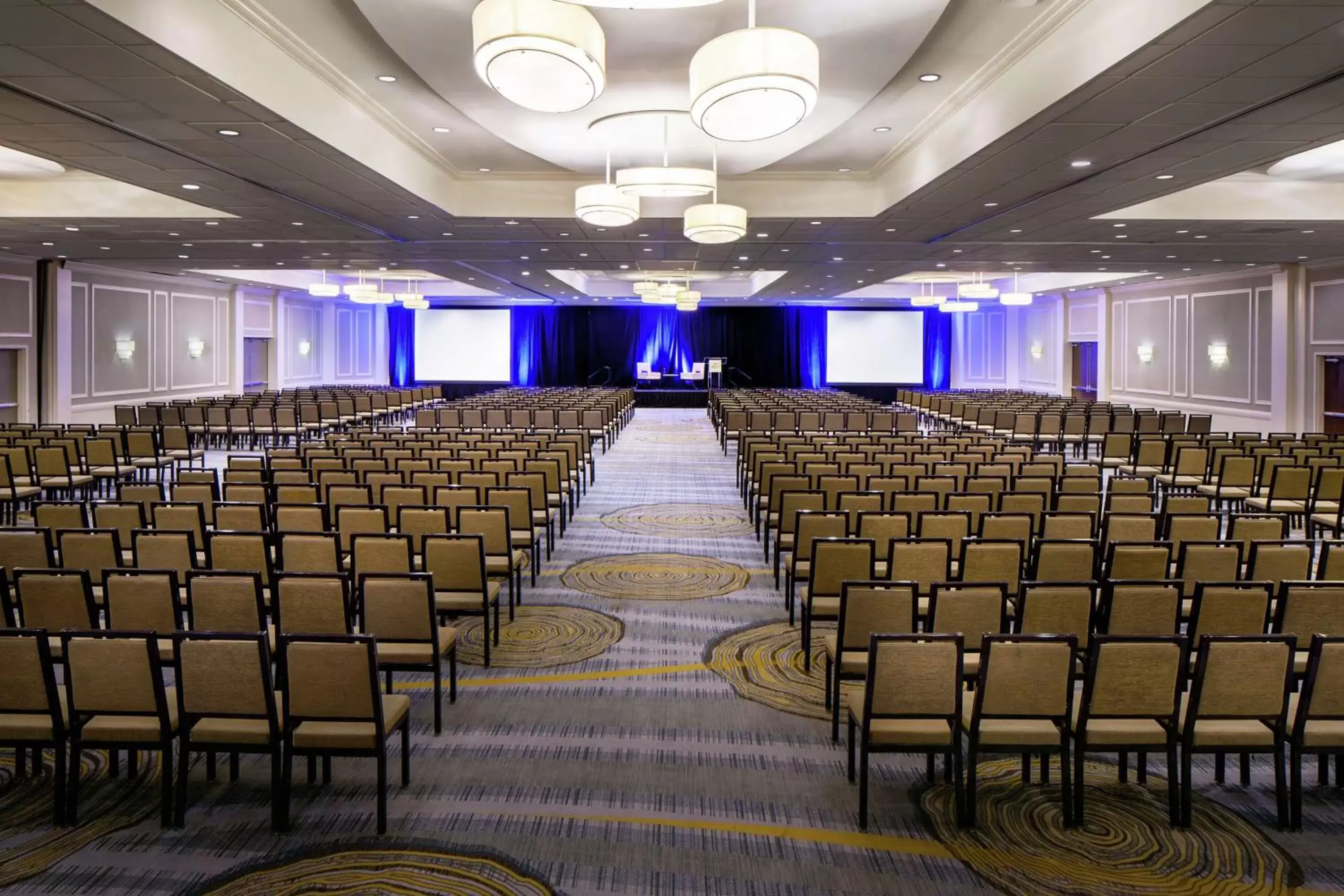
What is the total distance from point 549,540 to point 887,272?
50.8ft

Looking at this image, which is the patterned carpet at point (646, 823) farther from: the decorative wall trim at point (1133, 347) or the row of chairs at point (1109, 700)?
the decorative wall trim at point (1133, 347)

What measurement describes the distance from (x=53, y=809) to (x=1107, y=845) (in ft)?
13.9

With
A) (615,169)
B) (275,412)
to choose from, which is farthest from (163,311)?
(615,169)

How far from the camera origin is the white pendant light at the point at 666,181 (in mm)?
9328

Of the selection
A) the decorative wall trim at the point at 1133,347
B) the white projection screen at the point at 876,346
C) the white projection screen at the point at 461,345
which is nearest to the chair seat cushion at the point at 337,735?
the decorative wall trim at the point at 1133,347

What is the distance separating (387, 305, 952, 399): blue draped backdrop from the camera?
3822cm

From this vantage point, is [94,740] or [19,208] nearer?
[94,740]

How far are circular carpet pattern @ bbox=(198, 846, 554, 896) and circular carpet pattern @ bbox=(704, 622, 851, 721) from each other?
6.80 ft

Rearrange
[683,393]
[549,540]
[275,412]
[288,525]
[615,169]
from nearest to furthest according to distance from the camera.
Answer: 1. [288,525]
2. [549,540]
3. [615,169]
4. [275,412]
5. [683,393]

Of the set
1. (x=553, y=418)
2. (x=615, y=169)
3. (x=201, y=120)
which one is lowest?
(x=553, y=418)

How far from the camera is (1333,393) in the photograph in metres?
17.7

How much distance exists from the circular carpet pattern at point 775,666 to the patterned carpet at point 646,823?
31 mm

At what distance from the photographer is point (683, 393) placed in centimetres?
3516

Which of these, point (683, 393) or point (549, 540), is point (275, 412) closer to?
point (549, 540)
